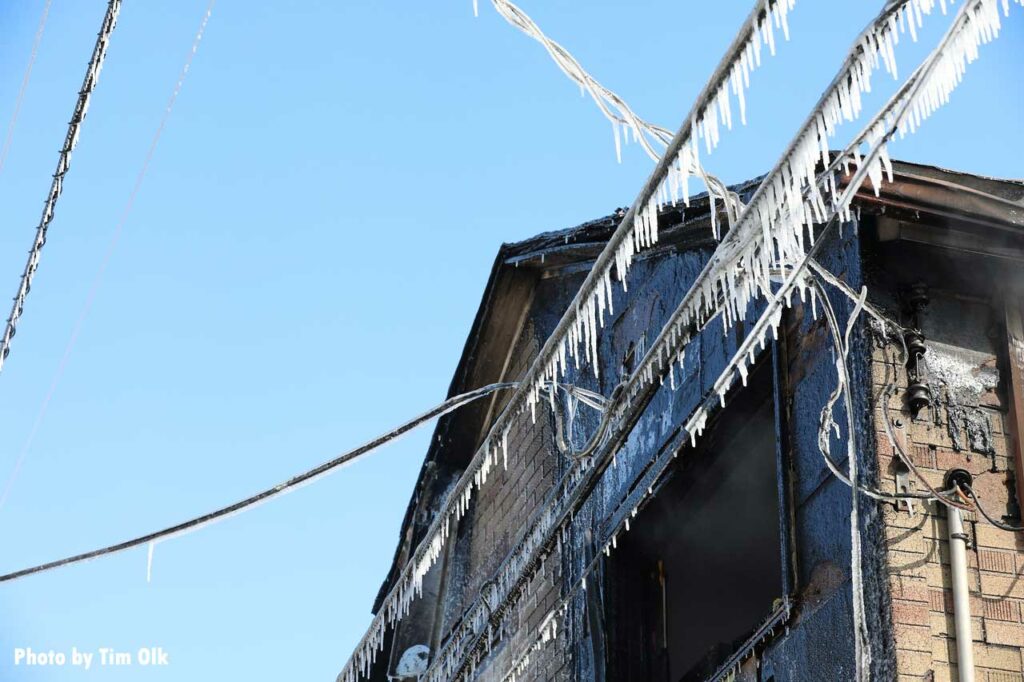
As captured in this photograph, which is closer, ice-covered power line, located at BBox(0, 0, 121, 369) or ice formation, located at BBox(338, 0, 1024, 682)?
ice formation, located at BBox(338, 0, 1024, 682)

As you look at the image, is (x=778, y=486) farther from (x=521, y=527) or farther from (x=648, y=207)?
(x=521, y=527)

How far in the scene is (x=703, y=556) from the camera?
7.95 m

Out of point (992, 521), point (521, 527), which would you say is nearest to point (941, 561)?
point (992, 521)

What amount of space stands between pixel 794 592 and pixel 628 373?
2600 mm

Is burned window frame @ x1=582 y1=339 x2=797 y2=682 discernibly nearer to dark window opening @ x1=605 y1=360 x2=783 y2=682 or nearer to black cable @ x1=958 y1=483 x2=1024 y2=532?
dark window opening @ x1=605 y1=360 x2=783 y2=682

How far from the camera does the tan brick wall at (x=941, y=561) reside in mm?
4953

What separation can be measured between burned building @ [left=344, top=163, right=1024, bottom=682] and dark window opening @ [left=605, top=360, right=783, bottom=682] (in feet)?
0.05

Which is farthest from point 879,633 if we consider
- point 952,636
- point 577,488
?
point 577,488

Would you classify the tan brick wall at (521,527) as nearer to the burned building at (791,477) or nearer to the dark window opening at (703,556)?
the burned building at (791,477)

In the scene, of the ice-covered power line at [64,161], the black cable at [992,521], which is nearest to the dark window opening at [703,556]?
the black cable at [992,521]

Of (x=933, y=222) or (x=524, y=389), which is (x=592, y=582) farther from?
(x=933, y=222)

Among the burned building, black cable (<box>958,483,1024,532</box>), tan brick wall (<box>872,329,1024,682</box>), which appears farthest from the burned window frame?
black cable (<box>958,483,1024,532</box>)

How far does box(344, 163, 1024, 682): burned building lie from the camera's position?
17.1ft

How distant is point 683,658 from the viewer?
860 centimetres
